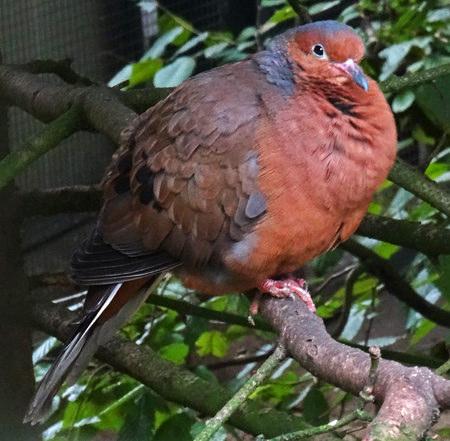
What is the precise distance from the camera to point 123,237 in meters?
1.42

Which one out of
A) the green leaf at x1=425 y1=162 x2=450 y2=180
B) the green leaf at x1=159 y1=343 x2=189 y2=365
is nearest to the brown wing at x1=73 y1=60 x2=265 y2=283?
the green leaf at x1=159 y1=343 x2=189 y2=365

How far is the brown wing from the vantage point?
4.20ft

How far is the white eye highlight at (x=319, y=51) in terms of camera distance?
1318 mm

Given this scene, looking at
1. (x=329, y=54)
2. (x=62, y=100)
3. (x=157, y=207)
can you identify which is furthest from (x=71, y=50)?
(x=329, y=54)

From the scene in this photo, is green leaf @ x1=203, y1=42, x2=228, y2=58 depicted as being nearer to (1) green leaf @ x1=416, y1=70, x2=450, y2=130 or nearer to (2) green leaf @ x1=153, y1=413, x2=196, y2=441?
(1) green leaf @ x1=416, y1=70, x2=450, y2=130

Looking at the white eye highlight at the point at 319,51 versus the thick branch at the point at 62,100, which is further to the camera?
the thick branch at the point at 62,100

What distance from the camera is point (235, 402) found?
2.56 feet

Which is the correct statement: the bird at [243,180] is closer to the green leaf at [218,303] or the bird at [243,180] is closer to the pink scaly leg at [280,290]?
the pink scaly leg at [280,290]

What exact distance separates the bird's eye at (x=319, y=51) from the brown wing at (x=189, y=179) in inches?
4.5

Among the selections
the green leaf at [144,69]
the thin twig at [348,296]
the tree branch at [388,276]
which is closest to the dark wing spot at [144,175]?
the green leaf at [144,69]

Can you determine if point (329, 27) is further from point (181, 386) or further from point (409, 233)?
point (181, 386)

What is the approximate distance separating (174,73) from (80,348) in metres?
0.76

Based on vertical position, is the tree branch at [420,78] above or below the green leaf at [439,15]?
above

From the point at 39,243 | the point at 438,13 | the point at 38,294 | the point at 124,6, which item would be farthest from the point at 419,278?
the point at 124,6
